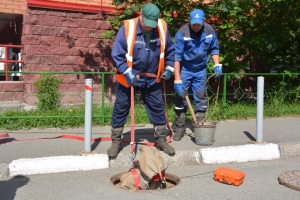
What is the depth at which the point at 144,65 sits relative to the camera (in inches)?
191

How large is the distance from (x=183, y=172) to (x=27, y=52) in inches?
214

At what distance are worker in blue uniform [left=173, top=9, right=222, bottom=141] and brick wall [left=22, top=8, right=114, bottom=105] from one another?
2.95 metres

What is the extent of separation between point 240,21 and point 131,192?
19.1 feet

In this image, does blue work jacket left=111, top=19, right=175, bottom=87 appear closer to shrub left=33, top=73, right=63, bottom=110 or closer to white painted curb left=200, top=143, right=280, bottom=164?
white painted curb left=200, top=143, right=280, bottom=164

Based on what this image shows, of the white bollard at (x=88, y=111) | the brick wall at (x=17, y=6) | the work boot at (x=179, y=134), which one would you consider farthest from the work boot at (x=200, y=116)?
the brick wall at (x=17, y=6)

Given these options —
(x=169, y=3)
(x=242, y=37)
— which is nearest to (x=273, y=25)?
(x=242, y=37)

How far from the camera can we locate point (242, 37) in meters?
8.84

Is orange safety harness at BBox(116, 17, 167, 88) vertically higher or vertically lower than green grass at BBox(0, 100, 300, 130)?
higher

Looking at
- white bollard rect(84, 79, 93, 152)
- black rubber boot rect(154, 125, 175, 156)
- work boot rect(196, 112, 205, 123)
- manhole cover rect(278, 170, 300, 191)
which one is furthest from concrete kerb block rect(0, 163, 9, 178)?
manhole cover rect(278, 170, 300, 191)

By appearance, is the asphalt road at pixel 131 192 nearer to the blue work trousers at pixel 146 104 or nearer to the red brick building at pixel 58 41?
the blue work trousers at pixel 146 104

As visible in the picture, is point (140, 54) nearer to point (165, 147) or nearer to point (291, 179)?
point (165, 147)

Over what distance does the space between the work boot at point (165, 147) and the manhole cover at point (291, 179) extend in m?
1.38

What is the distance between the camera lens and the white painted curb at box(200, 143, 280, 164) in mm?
5281

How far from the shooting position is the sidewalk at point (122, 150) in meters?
4.71
